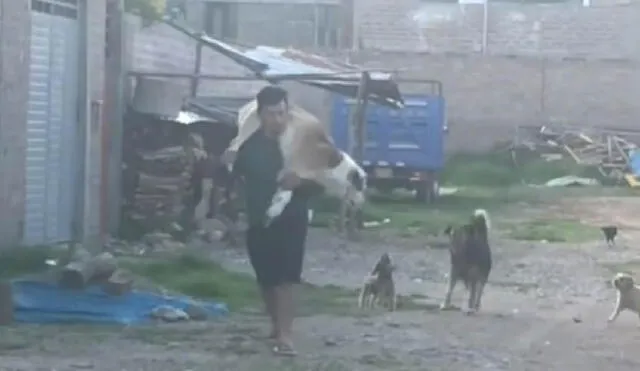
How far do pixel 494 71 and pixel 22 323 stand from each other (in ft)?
110

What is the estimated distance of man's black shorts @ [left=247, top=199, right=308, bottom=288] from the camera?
35.1ft

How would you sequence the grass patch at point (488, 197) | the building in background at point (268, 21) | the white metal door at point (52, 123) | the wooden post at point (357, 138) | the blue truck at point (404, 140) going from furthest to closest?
1. the building in background at point (268, 21)
2. the blue truck at point (404, 140)
3. the grass patch at point (488, 197)
4. the wooden post at point (357, 138)
5. the white metal door at point (52, 123)

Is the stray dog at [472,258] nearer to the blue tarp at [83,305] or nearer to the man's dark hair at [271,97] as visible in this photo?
the blue tarp at [83,305]

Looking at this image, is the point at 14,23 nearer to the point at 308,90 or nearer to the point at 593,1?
the point at 308,90

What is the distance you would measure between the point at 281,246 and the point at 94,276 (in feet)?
10.1

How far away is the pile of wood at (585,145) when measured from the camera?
4100 cm

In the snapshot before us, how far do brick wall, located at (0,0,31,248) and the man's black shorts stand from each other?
20.4ft

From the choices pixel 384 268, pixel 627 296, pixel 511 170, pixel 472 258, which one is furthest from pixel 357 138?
pixel 511 170

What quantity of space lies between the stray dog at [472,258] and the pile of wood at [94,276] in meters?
2.95

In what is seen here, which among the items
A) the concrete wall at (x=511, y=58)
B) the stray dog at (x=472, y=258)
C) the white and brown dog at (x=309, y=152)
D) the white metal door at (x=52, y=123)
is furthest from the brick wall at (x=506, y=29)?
the white and brown dog at (x=309, y=152)

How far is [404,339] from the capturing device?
468 inches

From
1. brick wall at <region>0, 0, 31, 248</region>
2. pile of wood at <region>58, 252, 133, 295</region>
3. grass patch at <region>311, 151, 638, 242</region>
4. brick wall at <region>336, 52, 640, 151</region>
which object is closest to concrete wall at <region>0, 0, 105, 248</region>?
brick wall at <region>0, 0, 31, 248</region>

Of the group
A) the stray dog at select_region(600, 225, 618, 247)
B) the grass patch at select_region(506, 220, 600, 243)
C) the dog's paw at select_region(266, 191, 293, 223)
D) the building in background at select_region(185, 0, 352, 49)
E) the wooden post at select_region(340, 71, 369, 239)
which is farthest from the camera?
the building in background at select_region(185, 0, 352, 49)

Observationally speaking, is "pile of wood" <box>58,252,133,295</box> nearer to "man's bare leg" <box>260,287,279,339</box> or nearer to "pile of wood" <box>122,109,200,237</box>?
"man's bare leg" <box>260,287,279,339</box>
